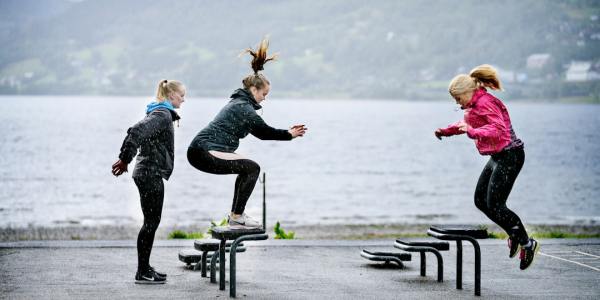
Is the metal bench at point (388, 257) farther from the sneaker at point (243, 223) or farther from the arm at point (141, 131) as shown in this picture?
the arm at point (141, 131)

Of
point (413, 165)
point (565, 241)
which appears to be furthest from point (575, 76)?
point (565, 241)

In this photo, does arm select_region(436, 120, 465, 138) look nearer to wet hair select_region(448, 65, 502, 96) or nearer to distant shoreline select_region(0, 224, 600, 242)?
wet hair select_region(448, 65, 502, 96)

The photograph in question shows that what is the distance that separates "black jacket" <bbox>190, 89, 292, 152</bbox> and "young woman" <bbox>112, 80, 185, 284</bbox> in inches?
14.2

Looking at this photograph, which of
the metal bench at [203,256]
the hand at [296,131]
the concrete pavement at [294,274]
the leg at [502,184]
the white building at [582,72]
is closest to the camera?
the hand at [296,131]

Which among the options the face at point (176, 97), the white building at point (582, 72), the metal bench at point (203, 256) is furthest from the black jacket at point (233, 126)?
the white building at point (582, 72)

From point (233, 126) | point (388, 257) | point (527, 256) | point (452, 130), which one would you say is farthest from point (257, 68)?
point (527, 256)

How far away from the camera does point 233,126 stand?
8.65 meters

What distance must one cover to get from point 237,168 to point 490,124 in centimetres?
237

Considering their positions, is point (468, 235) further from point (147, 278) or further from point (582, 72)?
point (582, 72)

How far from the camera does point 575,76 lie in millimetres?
189375

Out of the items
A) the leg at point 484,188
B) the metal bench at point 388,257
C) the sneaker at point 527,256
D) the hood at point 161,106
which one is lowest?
the metal bench at point 388,257

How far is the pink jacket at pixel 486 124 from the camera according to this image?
8.48 metres

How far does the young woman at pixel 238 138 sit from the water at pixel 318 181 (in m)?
22.8

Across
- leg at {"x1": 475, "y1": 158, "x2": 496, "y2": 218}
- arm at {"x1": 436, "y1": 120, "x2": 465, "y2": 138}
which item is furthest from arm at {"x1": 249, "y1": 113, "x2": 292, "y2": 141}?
leg at {"x1": 475, "y1": 158, "x2": 496, "y2": 218}
